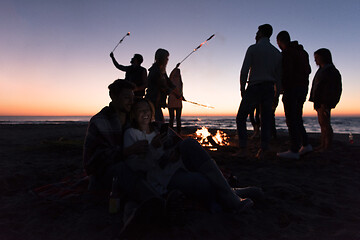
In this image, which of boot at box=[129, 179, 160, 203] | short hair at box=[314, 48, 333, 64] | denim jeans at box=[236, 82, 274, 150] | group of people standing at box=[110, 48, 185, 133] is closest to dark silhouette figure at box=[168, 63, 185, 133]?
group of people standing at box=[110, 48, 185, 133]

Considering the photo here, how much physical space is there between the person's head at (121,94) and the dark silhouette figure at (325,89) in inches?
193

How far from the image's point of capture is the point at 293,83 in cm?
490

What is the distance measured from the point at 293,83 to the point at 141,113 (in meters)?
3.82

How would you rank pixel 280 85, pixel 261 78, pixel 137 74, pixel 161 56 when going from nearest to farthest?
pixel 261 78 < pixel 280 85 < pixel 161 56 < pixel 137 74

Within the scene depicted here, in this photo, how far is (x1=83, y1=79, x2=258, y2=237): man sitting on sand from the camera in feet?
7.05

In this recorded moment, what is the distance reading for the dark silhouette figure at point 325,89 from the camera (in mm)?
5414

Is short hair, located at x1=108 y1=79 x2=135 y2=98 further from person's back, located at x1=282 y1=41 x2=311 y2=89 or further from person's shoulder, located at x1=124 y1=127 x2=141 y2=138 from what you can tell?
person's back, located at x1=282 y1=41 x2=311 y2=89

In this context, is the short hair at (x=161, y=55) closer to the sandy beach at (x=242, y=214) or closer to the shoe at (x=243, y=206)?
the sandy beach at (x=242, y=214)

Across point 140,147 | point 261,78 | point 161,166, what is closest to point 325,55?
point 261,78

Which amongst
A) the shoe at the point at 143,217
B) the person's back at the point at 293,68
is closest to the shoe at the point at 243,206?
the shoe at the point at 143,217

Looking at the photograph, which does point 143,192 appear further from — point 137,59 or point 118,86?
point 137,59

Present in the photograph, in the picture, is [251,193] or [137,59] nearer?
[251,193]

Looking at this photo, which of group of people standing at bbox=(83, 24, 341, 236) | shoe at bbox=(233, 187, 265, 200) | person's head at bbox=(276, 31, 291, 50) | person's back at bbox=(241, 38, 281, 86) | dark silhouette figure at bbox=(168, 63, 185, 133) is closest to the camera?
group of people standing at bbox=(83, 24, 341, 236)

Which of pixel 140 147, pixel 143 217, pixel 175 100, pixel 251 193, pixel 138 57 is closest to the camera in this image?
pixel 143 217
